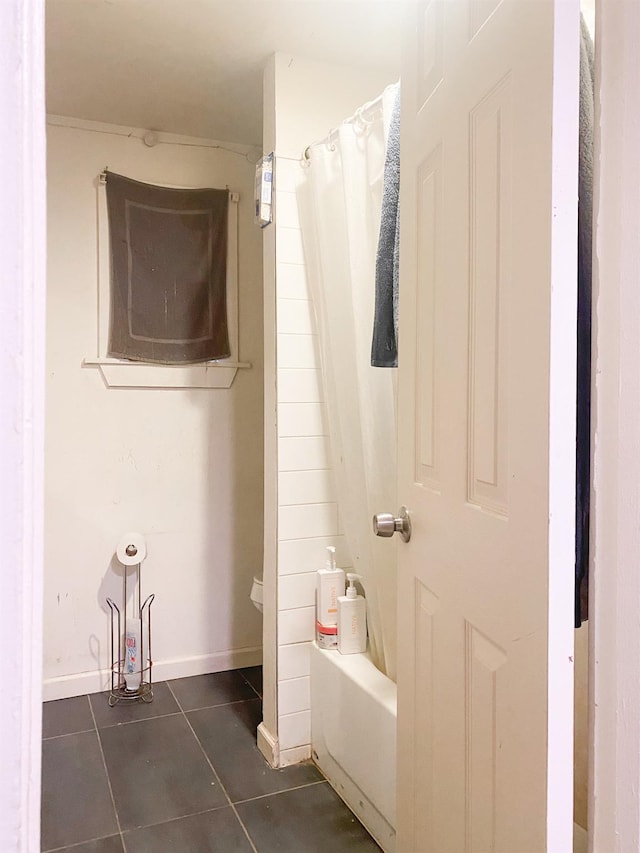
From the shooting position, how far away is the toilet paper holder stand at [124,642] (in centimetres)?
261

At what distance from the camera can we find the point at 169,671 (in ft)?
8.92

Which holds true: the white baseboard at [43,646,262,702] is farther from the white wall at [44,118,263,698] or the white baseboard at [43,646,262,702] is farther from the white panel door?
the white panel door

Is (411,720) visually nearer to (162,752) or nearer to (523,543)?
(523,543)

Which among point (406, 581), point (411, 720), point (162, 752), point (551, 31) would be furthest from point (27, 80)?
point (162, 752)

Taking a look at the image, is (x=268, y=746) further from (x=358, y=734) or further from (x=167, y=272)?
(x=167, y=272)

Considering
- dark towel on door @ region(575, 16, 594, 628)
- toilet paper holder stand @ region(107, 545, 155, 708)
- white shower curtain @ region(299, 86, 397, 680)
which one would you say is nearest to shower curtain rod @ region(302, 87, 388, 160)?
white shower curtain @ region(299, 86, 397, 680)

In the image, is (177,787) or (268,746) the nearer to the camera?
(177,787)

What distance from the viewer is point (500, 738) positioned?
88 centimetres

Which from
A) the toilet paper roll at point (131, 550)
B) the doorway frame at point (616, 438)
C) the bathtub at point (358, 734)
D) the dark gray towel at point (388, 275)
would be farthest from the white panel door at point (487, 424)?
the toilet paper roll at point (131, 550)

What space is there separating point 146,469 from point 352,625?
1.19 m

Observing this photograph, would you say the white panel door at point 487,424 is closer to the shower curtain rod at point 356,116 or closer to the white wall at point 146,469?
the shower curtain rod at point 356,116

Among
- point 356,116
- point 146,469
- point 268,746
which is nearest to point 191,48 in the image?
point 356,116

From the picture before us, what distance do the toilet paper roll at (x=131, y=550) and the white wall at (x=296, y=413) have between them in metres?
0.72

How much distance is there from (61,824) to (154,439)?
1.41 meters
